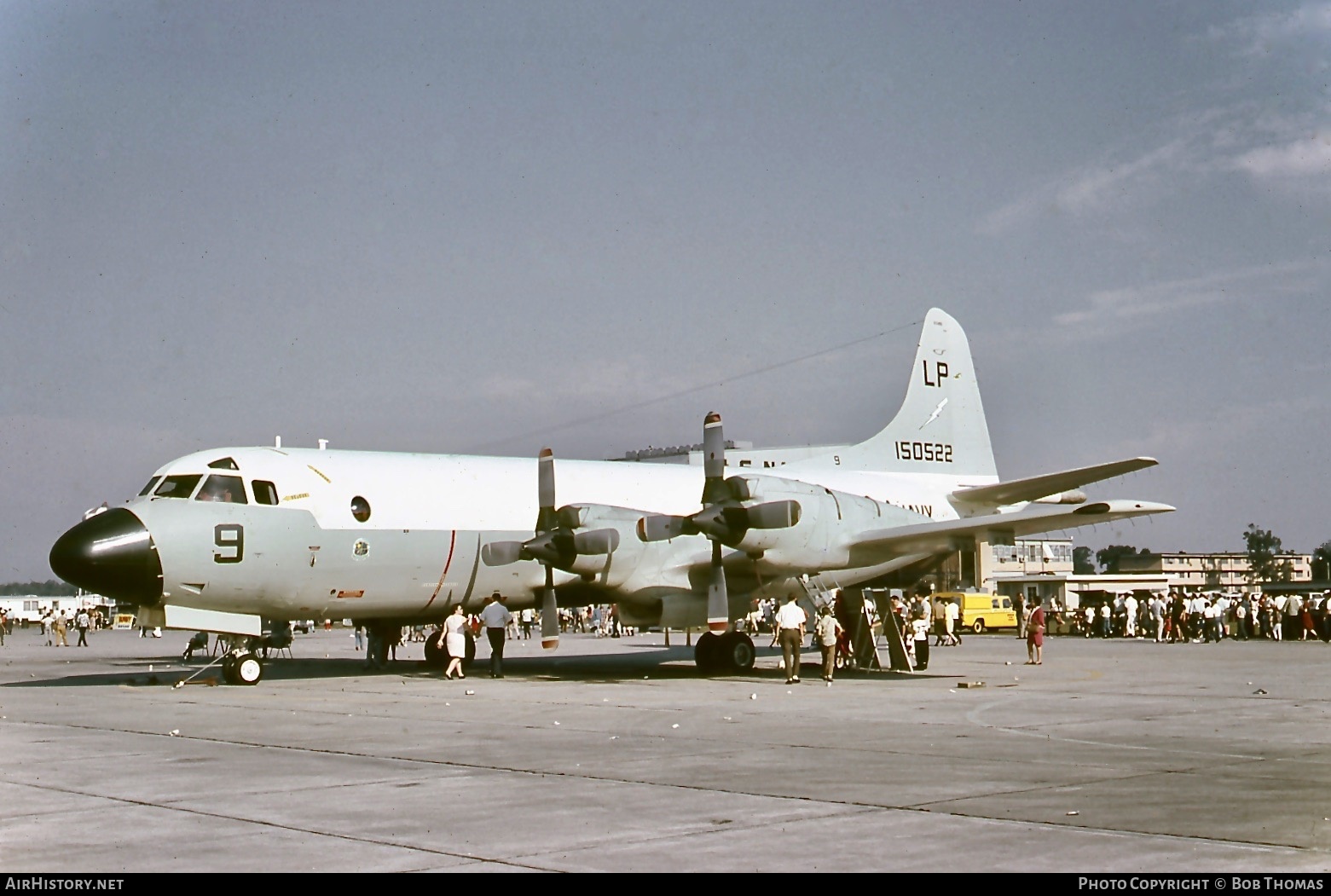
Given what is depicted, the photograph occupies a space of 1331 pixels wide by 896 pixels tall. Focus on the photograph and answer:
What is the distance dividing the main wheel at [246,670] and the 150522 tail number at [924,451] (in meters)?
15.9

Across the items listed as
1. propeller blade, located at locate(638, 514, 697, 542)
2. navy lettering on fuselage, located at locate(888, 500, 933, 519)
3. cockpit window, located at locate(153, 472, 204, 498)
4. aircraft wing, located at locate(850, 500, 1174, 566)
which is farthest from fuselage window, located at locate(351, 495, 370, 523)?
navy lettering on fuselage, located at locate(888, 500, 933, 519)

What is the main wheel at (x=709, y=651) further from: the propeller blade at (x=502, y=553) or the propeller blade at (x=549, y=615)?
the propeller blade at (x=502, y=553)

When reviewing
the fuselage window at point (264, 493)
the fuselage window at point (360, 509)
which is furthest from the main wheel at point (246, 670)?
the fuselage window at point (360, 509)

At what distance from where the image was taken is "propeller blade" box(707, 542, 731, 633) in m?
23.6

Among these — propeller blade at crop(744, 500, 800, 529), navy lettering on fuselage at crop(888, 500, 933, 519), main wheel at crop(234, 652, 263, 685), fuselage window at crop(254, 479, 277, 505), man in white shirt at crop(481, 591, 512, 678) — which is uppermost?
fuselage window at crop(254, 479, 277, 505)

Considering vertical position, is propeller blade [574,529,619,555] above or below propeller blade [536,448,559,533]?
below

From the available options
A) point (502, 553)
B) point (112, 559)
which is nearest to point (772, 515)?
point (502, 553)

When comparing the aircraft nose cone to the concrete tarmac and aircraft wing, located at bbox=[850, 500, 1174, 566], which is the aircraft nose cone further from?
aircraft wing, located at bbox=[850, 500, 1174, 566]

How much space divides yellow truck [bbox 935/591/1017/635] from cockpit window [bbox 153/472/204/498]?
3668 centimetres

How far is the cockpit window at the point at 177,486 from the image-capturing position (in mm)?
21906

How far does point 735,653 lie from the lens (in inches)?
1006

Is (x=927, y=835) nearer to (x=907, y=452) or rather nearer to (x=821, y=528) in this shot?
(x=821, y=528)

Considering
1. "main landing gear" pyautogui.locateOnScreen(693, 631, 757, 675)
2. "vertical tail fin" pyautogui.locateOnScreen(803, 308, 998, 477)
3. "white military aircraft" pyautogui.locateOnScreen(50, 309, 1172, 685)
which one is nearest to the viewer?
"white military aircraft" pyautogui.locateOnScreen(50, 309, 1172, 685)
